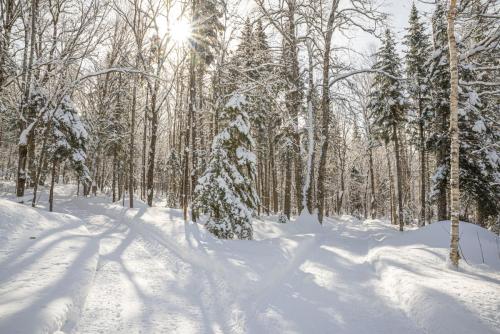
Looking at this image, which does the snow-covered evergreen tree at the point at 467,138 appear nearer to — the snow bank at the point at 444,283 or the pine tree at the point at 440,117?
the pine tree at the point at 440,117

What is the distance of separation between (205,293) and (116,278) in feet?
6.70

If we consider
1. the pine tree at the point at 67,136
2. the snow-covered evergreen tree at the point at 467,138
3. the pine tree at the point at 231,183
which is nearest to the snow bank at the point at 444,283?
the pine tree at the point at 231,183

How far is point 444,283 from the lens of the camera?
581 cm

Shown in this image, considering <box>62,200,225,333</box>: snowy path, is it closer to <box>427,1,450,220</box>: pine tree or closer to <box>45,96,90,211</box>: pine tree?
<box>45,96,90,211</box>: pine tree

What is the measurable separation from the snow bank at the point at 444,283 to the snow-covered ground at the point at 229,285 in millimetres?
23

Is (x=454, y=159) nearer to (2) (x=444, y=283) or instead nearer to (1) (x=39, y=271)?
(2) (x=444, y=283)

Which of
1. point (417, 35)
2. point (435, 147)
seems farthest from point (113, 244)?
point (417, 35)

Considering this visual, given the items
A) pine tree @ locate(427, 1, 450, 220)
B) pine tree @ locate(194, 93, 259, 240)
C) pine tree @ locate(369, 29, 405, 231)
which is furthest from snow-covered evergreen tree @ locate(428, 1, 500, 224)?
pine tree @ locate(194, 93, 259, 240)

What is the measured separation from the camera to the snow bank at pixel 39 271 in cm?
385

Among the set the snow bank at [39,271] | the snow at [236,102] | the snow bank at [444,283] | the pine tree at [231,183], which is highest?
the snow at [236,102]

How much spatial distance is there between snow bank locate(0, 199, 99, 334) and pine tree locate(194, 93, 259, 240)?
14.7 ft

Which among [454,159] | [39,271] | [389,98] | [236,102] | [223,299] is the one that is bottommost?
[223,299]

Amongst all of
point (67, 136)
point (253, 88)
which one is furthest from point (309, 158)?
point (67, 136)

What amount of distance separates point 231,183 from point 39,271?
24.1 ft
